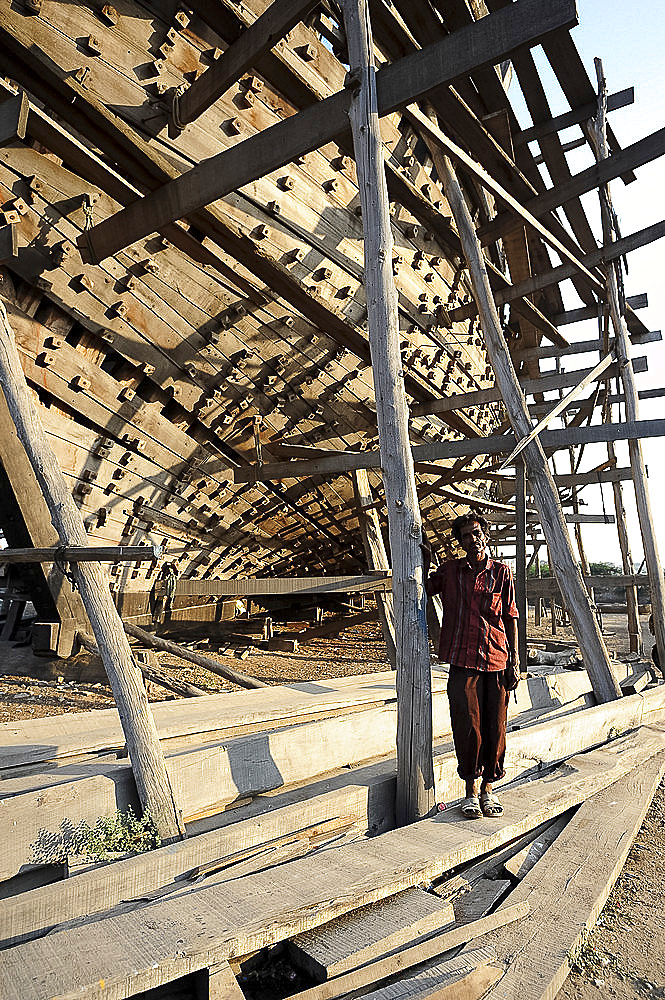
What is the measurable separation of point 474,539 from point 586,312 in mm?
5906

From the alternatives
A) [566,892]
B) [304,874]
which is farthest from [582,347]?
[304,874]

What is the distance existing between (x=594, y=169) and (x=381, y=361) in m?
4.13

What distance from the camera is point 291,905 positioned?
196 cm

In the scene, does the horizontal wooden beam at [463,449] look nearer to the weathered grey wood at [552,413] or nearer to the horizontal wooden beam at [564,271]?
the weathered grey wood at [552,413]

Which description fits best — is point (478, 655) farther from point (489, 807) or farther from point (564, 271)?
point (564, 271)

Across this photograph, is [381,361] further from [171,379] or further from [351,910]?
[171,379]

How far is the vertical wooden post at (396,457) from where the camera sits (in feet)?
9.52

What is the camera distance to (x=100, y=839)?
2.50m

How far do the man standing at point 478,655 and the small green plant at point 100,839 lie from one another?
121 cm

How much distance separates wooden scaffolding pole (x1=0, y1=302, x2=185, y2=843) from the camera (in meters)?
2.63

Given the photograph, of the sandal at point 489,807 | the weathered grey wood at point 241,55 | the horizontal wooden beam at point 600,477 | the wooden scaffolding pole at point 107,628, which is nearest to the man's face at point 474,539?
the sandal at point 489,807

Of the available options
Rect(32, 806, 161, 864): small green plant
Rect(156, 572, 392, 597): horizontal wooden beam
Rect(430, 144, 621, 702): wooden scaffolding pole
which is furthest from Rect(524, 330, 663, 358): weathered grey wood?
Rect(32, 806, 161, 864): small green plant

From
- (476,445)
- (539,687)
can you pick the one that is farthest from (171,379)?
(539,687)

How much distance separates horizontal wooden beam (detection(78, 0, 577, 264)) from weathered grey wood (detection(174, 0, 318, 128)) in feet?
1.10
